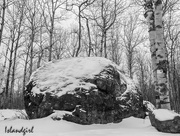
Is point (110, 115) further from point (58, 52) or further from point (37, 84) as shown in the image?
point (58, 52)

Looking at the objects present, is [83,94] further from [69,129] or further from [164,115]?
[164,115]

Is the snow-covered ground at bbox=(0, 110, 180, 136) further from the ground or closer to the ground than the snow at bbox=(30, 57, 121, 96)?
closer to the ground

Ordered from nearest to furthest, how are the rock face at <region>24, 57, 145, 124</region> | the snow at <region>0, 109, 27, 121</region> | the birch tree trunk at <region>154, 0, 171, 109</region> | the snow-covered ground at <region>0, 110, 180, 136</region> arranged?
the snow-covered ground at <region>0, 110, 180, 136</region> < the rock face at <region>24, 57, 145, 124</region> < the birch tree trunk at <region>154, 0, 171, 109</region> < the snow at <region>0, 109, 27, 121</region>

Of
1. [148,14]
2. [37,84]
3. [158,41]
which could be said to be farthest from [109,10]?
[37,84]

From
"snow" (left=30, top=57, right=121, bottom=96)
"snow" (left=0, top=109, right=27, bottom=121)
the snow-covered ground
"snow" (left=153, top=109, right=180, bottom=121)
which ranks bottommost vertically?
"snow" (left=0, top=109, right=27, bottom=121)

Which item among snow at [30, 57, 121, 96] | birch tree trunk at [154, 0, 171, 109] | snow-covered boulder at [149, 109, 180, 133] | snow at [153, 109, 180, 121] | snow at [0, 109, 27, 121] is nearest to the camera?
snow-covered boulder at [149, 109, 180, 133]

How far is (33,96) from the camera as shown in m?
4.75

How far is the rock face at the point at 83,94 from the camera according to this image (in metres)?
4.34

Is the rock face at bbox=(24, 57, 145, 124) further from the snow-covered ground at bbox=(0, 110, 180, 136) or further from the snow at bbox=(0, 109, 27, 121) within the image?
the snow at bbox=(0, 109, 27, 121)

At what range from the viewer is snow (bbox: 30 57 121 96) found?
460 cm

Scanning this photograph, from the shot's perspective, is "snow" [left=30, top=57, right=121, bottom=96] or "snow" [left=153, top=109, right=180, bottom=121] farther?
"snow" [left=30, top=57, right=121, bottom=96]

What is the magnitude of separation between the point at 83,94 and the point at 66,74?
0.95 meters

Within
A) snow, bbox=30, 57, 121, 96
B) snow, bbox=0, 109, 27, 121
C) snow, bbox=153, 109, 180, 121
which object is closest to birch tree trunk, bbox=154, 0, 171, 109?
snow, bbox=153, 109, 180, 121

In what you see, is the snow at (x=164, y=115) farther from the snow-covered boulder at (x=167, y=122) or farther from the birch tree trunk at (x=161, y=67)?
the birch tree trunk at (x=161, y=67)
